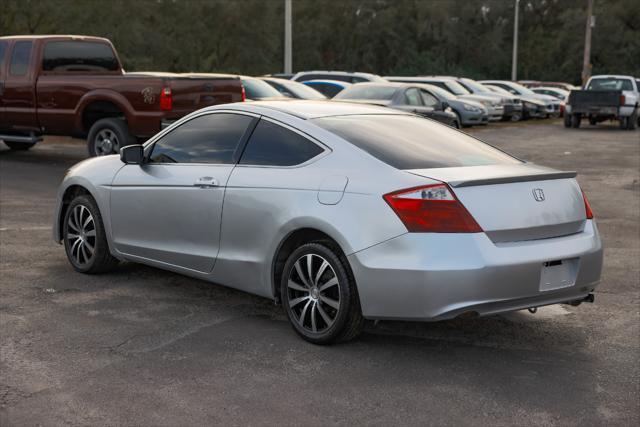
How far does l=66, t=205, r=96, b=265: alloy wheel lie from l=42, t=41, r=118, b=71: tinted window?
8759mm

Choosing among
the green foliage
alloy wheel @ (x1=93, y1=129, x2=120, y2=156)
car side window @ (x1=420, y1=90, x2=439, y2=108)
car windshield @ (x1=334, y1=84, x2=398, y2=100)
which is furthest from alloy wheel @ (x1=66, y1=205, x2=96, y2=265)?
the green foliage

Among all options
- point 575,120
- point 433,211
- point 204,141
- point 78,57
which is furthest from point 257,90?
point 575,120

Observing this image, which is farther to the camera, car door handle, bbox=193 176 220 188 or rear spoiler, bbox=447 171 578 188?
car door handle, bbox=193 176 220 188

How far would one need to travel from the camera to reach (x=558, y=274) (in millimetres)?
5656

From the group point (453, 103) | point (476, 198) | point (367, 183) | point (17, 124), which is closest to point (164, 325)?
point (367, 183)

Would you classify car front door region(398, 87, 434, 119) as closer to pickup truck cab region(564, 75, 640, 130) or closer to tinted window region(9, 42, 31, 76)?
pickup truck cab region(564, 75, 640, 130)

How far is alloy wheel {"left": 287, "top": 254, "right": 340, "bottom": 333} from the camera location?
5781 mm

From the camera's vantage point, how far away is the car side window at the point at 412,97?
2417 cm

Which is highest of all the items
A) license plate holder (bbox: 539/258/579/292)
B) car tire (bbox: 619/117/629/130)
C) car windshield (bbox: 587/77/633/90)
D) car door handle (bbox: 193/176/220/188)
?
car door handle (bbox: 193/176/220/188)

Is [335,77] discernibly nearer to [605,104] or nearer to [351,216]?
[605,104]

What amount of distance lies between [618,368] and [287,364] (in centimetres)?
192

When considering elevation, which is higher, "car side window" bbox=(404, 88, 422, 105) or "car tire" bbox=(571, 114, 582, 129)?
"car side window" bbox=(404, 88, 422, 105)

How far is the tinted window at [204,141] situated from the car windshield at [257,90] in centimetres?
1337

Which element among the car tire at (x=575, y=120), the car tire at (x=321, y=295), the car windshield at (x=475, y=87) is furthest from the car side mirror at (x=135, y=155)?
the car windshield at (x=475, y=87)
